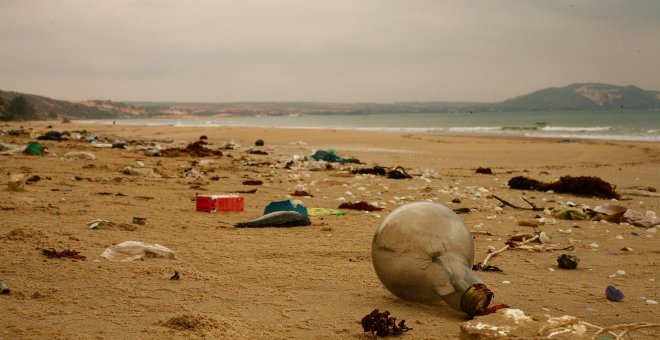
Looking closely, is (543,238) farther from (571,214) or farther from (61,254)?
(61,254)

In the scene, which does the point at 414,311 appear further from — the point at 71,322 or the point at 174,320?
the point at 71,322

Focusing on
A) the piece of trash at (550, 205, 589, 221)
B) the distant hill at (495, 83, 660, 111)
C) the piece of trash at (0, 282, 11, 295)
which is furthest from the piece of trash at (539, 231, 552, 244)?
the distant hill at (495, 83, 660, 111)

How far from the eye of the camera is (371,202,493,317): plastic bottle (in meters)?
3.50

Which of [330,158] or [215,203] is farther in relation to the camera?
[330,158]

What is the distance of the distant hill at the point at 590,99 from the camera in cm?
15988

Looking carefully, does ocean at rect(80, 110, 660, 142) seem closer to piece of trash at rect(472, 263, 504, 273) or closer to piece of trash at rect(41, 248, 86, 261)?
piece of trash at rect(472, 263, 504, 273)

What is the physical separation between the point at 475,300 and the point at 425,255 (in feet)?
1.33

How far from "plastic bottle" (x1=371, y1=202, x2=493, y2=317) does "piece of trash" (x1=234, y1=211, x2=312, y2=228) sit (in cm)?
276

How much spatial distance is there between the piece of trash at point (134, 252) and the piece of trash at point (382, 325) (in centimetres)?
219

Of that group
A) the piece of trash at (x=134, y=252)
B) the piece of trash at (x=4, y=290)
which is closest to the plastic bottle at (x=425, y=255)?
the piece of trash at (x=134, y=252)

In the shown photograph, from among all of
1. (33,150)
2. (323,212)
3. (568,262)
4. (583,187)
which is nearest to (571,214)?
(583,187)

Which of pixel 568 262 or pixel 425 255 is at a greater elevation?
pixel 425 255

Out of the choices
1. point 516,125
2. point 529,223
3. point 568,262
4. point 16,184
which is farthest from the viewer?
point 516,125

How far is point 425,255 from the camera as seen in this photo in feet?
11.6
